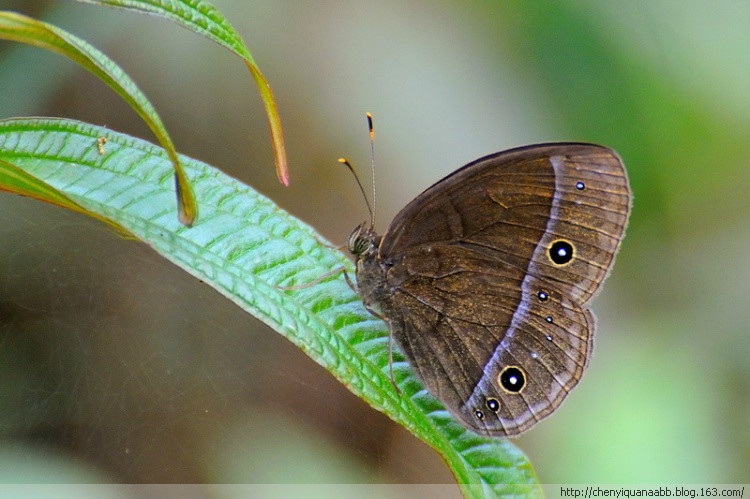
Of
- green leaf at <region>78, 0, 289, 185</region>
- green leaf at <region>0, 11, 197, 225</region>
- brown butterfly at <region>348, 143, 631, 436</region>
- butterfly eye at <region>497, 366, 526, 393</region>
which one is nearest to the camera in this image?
green leaf at <region>0, 11, 197, 225</region>

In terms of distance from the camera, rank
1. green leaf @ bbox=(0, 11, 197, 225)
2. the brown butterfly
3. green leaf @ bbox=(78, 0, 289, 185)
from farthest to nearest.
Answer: the brown butterfly < green leaf @ bbox=(78, 0, 289, 185) < green leaf @ bbox=(0, 11, 197, 225)

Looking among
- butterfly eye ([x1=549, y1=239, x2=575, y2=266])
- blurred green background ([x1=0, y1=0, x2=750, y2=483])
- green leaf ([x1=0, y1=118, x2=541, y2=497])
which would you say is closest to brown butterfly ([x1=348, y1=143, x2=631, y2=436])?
butterfly eye ([x1=549, y1=239, x2=575, y2=266])

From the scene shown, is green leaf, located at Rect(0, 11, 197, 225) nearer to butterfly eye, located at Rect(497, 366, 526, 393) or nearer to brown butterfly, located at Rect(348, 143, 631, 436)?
brown butterfly, located at Rect(348, 143, 631, 436)

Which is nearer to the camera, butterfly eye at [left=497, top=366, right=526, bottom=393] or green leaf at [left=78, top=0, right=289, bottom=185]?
green leaf at [left=78, top=0, right=289, bottom=185]

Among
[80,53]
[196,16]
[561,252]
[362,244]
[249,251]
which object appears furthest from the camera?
[362,244]

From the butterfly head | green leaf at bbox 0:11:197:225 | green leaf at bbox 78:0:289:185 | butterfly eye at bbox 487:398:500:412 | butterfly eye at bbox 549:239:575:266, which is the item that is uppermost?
green leaf at bbox 78:0:289:185

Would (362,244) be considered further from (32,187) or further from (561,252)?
(32,187)

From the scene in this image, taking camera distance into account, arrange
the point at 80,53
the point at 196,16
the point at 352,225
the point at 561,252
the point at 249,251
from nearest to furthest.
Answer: the point at 80,53 < the point at 196,16 < the point at 249,251 < the point at 561,252 < the point at 352,225

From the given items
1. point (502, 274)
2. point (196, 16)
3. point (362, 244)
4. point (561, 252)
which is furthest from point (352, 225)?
point (196, 16)
